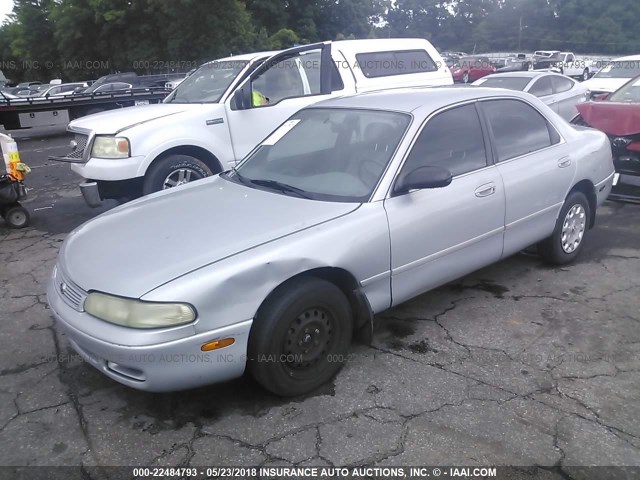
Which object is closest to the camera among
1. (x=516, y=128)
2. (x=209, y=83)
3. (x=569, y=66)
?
(x=516, y=128)

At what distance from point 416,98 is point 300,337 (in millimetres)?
1978

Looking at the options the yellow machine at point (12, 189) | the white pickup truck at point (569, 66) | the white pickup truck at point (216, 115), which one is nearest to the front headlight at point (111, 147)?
the white pickup truck at point (216, 115)

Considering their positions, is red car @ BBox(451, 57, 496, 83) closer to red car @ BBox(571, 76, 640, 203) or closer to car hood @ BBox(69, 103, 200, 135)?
red car @ BBox(571, 76, 640, 203)

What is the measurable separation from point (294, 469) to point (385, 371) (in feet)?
3.15

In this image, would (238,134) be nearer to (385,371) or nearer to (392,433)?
(385,371)

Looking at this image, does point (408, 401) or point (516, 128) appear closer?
point (408, 401)

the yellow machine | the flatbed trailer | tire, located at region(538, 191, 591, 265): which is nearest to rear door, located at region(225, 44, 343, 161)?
the yellow machine

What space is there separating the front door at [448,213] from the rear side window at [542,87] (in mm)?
7242

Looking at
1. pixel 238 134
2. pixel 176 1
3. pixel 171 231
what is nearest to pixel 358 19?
pixel 176 1

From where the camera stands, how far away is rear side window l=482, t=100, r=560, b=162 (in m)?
4.04

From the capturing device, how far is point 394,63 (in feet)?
24.3

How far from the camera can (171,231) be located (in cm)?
308

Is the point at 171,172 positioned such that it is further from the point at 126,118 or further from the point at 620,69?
the point at 620,69

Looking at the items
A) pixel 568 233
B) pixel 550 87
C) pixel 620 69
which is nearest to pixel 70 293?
pixel 568 233
